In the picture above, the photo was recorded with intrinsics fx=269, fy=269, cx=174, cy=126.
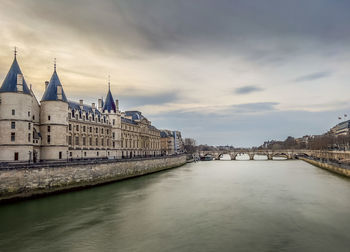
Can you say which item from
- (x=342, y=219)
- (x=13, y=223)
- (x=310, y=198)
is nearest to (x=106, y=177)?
(x=13, y=223)

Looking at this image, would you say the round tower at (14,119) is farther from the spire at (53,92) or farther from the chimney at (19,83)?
the spire at (53,92)

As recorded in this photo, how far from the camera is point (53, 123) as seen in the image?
33500 millimetres

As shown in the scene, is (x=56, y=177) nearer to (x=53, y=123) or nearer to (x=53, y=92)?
(x=53, y=123)

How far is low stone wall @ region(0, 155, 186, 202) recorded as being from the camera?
22859mm

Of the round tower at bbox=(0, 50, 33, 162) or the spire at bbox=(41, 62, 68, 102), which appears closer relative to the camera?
the round tower at bbox=(0, 50, 33, 162)

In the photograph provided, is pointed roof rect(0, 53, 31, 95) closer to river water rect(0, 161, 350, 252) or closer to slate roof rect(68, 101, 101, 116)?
river water rect(0, 161, 350, 252)

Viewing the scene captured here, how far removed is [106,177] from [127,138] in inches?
927

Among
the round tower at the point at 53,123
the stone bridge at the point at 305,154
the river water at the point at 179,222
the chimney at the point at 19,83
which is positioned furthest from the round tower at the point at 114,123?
the stone bridge at the point at 305,154

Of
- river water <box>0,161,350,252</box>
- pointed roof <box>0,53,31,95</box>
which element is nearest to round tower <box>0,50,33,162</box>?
pointed roof <box>0,53,31,95</box>

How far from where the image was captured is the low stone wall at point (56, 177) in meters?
22.9

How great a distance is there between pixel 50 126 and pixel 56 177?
8721mm

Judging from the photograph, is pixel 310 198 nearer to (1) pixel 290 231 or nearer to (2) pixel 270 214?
(2) pixel 270 214

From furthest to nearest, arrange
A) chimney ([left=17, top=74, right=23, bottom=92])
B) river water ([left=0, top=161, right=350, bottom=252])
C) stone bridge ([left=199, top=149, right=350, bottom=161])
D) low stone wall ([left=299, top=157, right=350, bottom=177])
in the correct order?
stone bridge ([left=199, top=149, right=350, bottom=161])
low stone wall ([left=299, top=157, right=350, bottom=177])
chimney ([left=17, top=74, right=23, bottom=92])
river water ([left=0, top=161, right=350, bottom=252])

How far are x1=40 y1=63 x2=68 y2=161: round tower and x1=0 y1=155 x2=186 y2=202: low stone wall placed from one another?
4.90m
